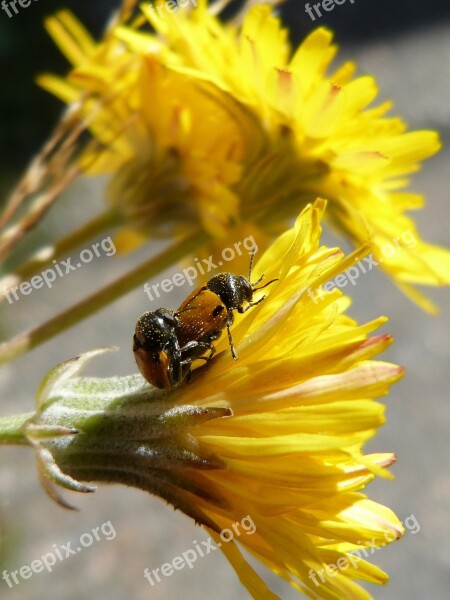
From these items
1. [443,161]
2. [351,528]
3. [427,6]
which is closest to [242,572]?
[351,528]

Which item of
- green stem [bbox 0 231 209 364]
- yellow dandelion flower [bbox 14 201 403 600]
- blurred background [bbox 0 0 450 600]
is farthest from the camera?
blurred background [bbox 0 0 450 600]

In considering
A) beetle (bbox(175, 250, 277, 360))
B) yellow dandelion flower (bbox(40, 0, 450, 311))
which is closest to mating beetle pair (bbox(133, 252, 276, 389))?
beetle (bbox(175, 250, 277, 360))

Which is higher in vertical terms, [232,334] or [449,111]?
[232,334]

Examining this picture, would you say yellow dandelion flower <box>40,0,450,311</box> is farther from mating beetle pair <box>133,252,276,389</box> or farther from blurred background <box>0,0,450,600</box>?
blurred background <box>0,0,450,600</box>

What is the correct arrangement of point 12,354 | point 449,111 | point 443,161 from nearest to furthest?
point 12,354, point 443,161, point 449,111

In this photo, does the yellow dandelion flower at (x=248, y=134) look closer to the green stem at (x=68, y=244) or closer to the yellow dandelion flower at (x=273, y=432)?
the green stem at (x=68, y=244)

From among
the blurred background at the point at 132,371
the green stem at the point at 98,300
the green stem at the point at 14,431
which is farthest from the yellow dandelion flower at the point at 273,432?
the blurred background at the point at 132,371

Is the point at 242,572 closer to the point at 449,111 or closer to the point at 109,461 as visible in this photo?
the point at 109,461

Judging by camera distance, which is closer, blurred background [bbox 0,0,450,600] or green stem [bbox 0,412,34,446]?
green stem [bbox 0,412,34,446]
